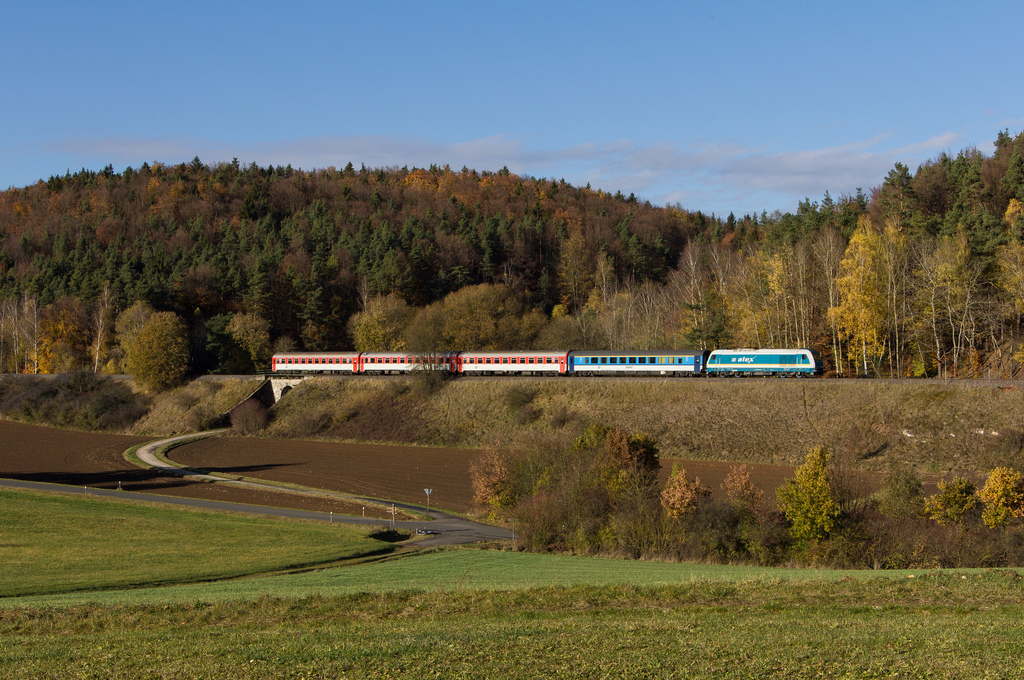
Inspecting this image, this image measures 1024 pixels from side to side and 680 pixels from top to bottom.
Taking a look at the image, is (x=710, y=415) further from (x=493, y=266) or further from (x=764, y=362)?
(x=493, y=266)

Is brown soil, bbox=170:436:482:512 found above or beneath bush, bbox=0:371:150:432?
beneath

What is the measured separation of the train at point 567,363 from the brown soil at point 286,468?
1154 centimetres

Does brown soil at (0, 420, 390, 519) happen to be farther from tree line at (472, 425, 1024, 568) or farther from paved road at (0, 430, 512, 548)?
tree line at (472, 425, 1024, 568)

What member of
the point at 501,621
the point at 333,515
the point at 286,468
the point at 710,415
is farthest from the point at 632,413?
the point at 501,621

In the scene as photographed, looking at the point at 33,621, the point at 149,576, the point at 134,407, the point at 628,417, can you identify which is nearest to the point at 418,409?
the point at 628,417

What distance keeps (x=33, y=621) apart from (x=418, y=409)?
2027 inches

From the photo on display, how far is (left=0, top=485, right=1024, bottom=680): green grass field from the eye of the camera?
10.9 metres

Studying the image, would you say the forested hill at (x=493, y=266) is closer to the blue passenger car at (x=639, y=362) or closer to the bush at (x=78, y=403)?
the blue passenger car at (x=639, y=362)

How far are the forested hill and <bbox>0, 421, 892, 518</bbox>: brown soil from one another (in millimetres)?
17985

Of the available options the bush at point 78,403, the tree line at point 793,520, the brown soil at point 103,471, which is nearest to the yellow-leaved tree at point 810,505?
the tree line at point 793,520

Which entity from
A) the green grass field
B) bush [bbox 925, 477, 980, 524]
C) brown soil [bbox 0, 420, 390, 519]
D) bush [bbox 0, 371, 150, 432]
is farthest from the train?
the green grass field

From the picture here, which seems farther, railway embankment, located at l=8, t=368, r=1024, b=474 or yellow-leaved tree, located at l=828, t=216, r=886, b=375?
yellow-leaved tree, located at l=828, t=216, r=886, b=375

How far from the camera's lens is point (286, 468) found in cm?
5316

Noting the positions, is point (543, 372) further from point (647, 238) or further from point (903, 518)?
point (647, 238)
